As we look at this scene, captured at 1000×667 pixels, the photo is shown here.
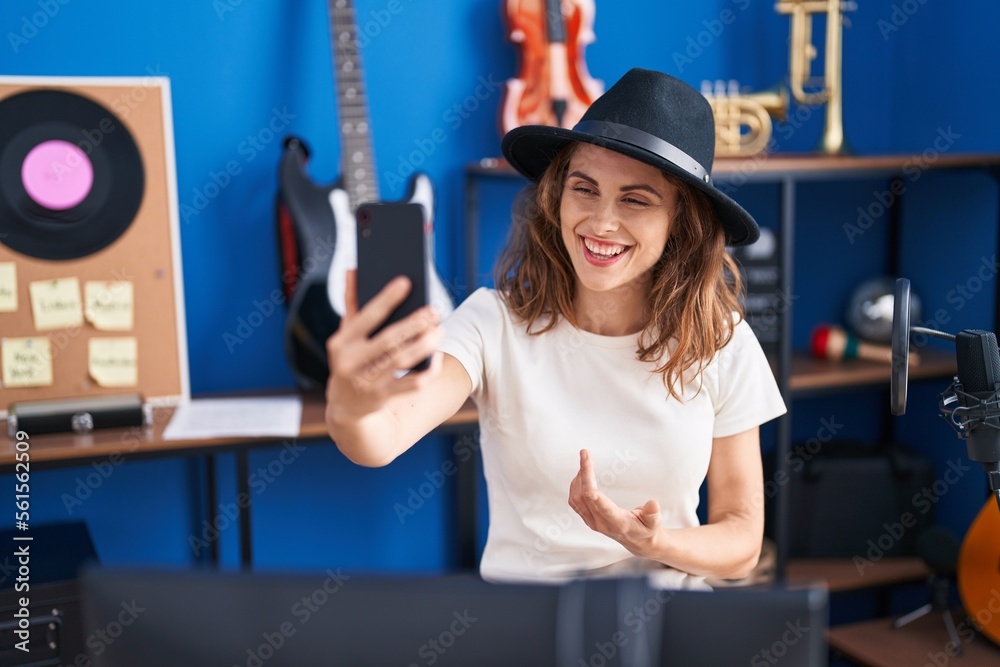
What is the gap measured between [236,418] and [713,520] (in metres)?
1.02

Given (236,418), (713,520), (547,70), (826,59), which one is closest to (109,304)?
(236,418)

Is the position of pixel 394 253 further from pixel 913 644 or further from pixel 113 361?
pixel 913 644

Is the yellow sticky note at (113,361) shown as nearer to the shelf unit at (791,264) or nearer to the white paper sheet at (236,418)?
the white paper sheet at (236,418)

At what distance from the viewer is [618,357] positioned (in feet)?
4.97

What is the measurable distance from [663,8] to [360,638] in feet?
7.50

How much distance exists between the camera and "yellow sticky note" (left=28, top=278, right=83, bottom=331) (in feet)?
6.64

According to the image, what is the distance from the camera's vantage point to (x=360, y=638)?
56 centimetres

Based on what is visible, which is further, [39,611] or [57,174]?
[57,174]

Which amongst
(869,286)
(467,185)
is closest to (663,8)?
(467,185)

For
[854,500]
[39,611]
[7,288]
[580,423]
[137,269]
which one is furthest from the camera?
[854,500]

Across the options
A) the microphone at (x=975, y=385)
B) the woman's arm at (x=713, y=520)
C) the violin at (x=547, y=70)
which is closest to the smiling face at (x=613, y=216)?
the woman's arm at (x=713, y=520)

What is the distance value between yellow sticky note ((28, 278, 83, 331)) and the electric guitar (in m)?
0.43

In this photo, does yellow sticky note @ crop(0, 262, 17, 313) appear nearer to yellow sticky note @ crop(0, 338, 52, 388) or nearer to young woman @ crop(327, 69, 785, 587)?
yellow sticky note @ crop(0, 338, 52, 388)

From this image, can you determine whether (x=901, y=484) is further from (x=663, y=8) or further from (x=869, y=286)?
(x=663, y=8)
